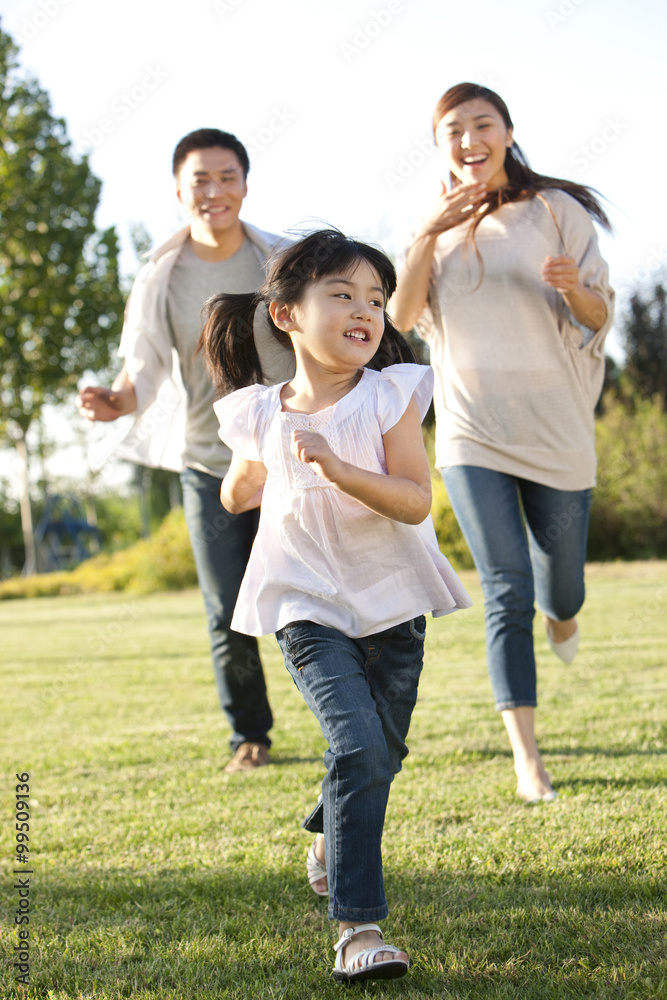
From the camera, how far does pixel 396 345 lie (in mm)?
2699

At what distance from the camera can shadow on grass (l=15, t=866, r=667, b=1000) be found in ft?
6.59

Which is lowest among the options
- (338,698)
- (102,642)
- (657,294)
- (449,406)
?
(102,642)

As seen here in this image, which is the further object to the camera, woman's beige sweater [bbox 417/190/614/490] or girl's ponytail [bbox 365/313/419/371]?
woman's beige sweater [bbox 417/190/614/490]

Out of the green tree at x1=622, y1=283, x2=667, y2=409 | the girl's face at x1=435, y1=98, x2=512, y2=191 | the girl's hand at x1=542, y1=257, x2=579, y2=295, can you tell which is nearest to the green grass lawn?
the girl's hand at x1=542, y1=257, x2=579, y2=295

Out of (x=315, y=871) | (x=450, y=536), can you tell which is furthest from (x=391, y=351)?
(x=450, y=536)

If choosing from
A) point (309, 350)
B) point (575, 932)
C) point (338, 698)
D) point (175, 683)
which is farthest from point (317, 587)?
point (175, 683)

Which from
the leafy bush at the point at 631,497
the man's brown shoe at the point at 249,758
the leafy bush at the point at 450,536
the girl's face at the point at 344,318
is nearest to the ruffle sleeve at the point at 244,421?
the girl's face at the point at 344,318

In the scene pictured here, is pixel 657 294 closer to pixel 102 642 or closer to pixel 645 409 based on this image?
pixel 645 409

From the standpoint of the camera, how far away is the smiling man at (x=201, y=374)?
3957 mm

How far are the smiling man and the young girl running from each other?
1496mm

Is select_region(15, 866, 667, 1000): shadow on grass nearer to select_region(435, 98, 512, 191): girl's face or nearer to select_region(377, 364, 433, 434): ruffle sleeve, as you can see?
select_region(377, 364, 433, 434): ruffle sleeve

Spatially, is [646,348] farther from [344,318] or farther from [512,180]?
[344,318]

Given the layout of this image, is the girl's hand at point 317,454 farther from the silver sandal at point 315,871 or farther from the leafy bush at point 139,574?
the leafy bush at point 139,574

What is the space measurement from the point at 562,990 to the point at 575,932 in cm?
29
